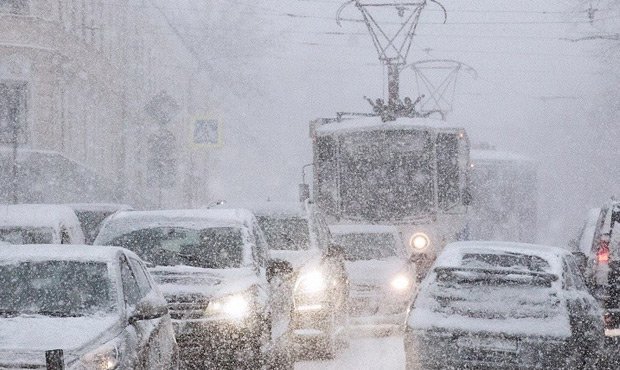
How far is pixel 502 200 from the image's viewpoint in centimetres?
3766

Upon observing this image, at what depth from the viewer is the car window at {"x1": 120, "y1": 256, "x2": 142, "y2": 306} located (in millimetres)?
8492

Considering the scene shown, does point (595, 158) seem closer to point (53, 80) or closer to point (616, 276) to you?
point (53, 80)

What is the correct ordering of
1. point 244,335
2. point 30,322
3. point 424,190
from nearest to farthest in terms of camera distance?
point 30,322
point 244,335
point 424,190

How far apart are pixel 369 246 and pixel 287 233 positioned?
3.58 metres

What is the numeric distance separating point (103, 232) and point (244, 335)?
7.97 ft

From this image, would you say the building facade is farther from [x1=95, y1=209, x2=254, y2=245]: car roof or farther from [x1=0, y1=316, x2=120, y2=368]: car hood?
[x1=0, y1=316, x2=120, y2=368]: car hood

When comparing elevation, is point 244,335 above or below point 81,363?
below

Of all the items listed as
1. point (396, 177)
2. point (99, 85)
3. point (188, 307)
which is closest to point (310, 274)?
point (188, 307)

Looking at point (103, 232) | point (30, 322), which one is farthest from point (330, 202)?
point (30, 322)

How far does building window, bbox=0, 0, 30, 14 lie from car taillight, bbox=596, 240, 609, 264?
23.9 m

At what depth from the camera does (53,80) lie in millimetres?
36844

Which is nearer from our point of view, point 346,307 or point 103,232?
point 103,232

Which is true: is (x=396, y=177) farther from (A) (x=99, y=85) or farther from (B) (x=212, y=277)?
(A) (x=99, y=85)

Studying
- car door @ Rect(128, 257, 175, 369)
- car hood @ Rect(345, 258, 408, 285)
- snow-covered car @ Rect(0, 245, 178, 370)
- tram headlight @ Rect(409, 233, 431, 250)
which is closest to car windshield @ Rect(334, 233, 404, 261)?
car hood @ Rect(345, 258, 408, 285)
